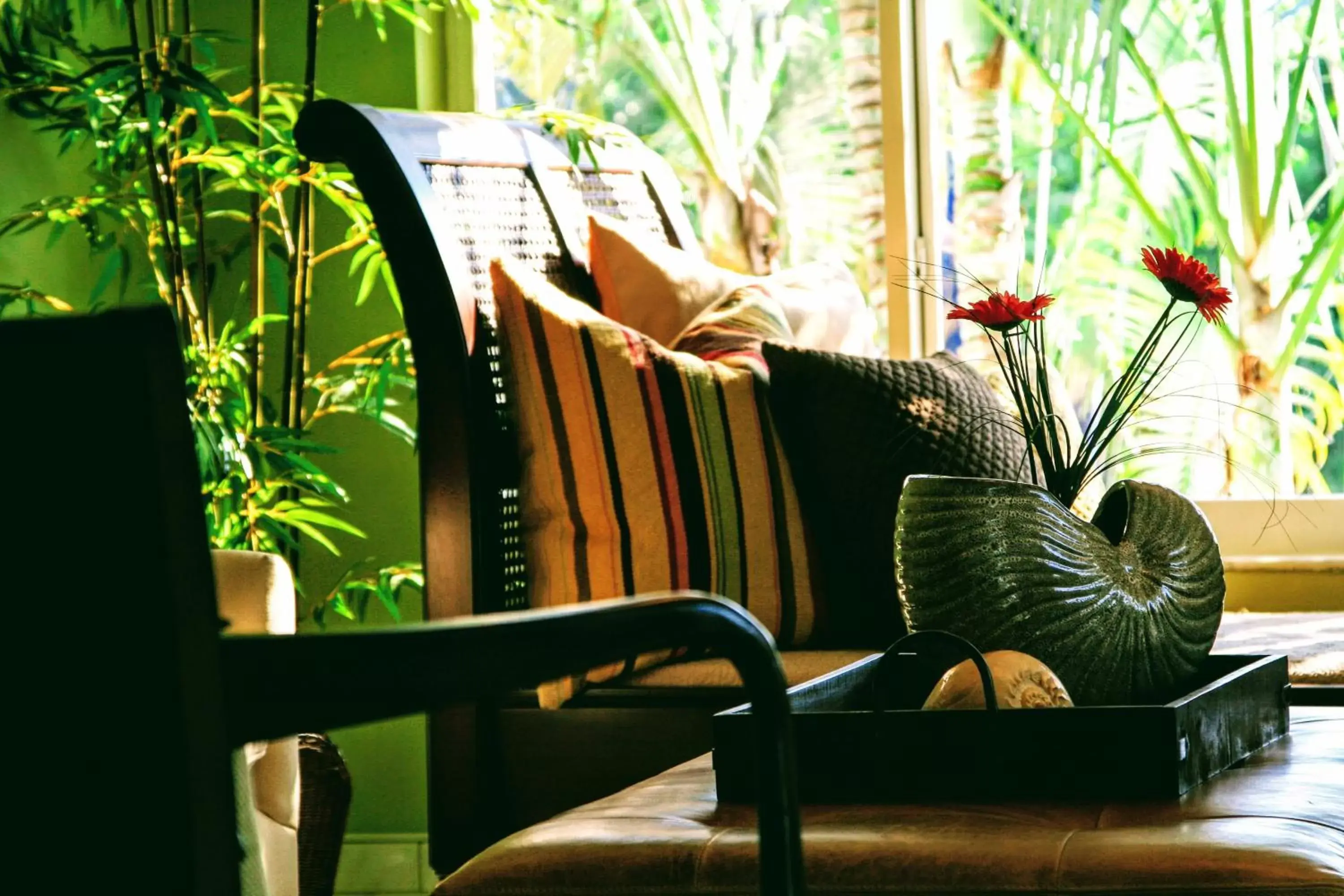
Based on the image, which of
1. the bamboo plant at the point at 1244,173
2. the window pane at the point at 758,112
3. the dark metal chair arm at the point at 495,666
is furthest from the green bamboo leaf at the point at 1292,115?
the dark metal chair arm at the point at 495,666

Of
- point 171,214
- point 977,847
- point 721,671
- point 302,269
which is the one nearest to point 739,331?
point 721,671

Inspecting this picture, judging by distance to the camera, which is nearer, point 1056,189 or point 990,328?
point 990,328

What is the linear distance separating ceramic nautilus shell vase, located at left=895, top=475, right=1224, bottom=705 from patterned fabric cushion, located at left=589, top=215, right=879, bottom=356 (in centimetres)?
114

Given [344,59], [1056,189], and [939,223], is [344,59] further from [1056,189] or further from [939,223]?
[1056,189]

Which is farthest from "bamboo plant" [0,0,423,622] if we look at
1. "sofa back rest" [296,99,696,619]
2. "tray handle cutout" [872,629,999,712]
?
"tray handle cutout" [872,629,999,712]

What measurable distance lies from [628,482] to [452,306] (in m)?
0.33

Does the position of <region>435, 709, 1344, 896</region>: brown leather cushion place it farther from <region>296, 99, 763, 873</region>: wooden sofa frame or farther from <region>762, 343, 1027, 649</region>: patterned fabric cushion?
<region>762, 343, 1027, 649</region>: patterned fabric cushion

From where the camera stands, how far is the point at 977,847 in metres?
0.98

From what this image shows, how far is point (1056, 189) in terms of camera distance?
3170 mm

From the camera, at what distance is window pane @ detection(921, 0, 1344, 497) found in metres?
2.98

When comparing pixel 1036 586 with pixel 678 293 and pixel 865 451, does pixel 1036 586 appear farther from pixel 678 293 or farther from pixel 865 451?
pixel 678 293

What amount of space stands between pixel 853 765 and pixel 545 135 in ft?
5.40

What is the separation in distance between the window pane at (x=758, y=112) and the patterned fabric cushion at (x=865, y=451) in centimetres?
116

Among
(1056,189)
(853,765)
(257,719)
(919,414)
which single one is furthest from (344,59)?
(257,719)
